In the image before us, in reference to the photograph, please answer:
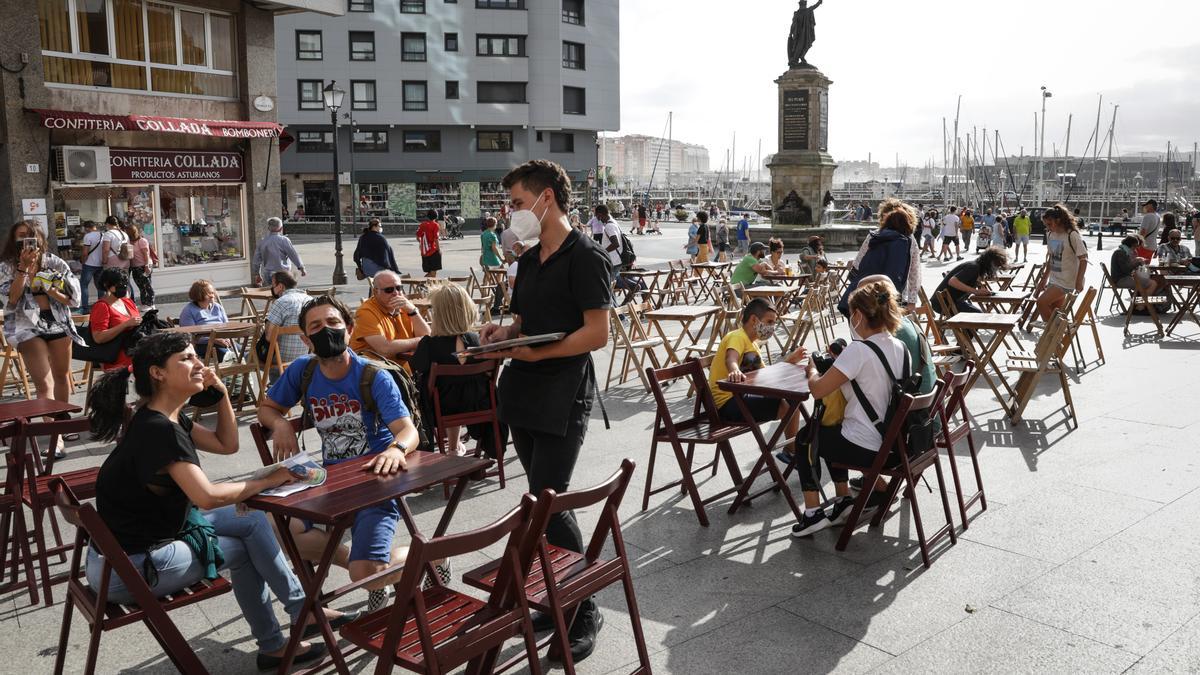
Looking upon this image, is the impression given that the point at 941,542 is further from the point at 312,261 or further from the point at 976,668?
the point at 312,261

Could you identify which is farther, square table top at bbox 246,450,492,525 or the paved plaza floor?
the paved plaza floor

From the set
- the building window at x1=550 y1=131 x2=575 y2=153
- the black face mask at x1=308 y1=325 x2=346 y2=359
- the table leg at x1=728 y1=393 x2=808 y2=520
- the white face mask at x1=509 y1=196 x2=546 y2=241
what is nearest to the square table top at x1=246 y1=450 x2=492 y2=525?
the black face mask at x1=308 y1=325 x2=346 y2=359

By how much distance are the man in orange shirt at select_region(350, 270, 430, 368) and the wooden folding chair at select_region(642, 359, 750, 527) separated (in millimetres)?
2124

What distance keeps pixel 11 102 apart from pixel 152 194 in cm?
328

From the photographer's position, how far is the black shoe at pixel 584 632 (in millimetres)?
4191

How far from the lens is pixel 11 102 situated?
1717cm

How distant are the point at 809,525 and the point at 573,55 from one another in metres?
49.5

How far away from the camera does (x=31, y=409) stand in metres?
5.50

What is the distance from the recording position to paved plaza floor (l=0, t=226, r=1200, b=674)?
4.25m

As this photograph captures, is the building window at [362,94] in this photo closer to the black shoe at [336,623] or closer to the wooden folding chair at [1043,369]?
the wooden folding chair at [1043,369]

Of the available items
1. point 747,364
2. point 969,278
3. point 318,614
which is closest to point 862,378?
point 747,364

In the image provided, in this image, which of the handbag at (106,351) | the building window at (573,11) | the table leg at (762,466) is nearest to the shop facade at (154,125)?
the handbag at (106,351)

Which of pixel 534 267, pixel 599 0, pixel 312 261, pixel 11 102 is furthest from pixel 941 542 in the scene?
pixel 599 0

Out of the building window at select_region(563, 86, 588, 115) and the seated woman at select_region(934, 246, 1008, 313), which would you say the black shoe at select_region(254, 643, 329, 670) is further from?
the building window at select_region(563, 86, 588, 115)
